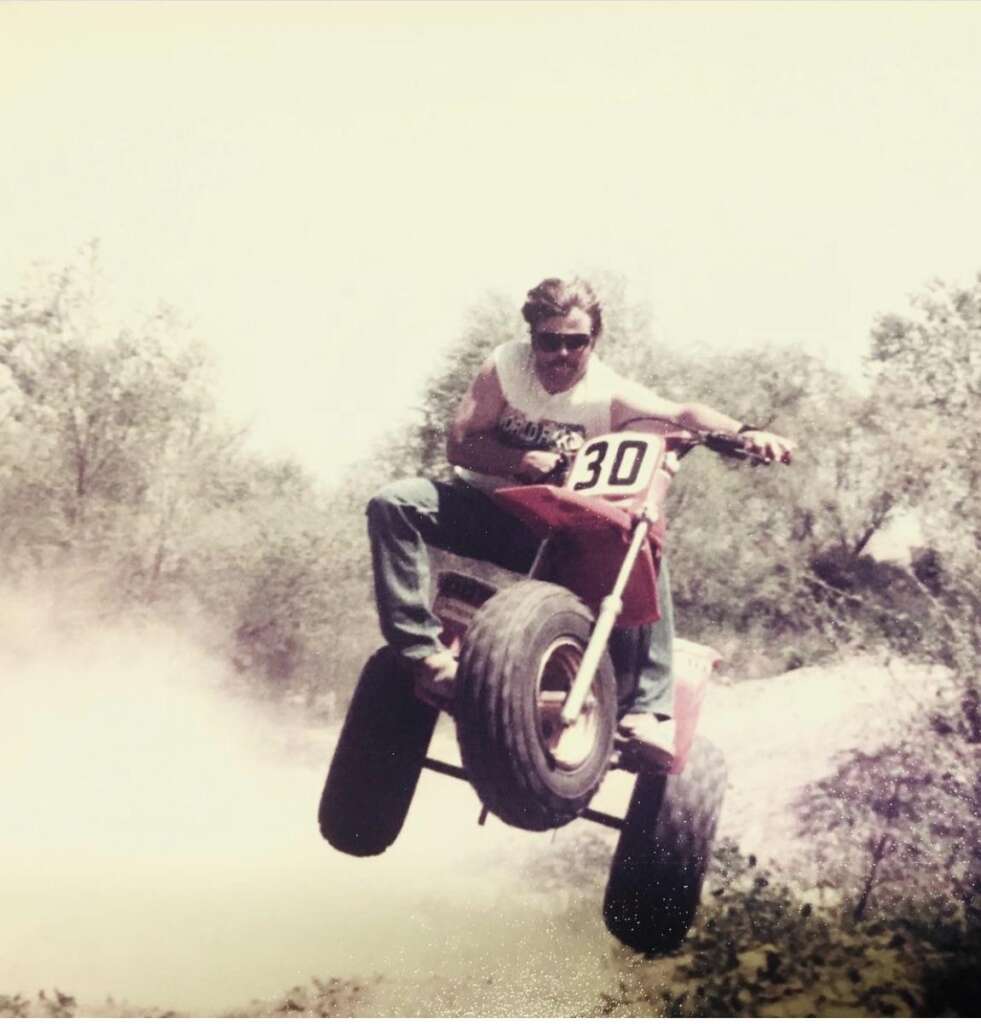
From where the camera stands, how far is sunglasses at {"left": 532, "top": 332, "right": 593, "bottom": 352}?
2.66 metres

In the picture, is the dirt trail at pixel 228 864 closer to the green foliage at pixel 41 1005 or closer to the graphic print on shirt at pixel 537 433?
the green foliage at pixel 41 1005

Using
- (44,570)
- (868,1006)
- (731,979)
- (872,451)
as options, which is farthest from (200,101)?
(868,1006)

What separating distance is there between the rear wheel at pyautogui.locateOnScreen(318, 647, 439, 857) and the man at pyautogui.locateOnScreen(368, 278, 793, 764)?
1.13 feet

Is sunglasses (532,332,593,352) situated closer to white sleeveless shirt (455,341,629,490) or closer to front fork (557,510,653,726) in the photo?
white sleeveless shirt (455,341,629,490)

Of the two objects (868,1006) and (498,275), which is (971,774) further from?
(498,275)

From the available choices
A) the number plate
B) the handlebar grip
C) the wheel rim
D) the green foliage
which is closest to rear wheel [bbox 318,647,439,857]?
the wheel rim

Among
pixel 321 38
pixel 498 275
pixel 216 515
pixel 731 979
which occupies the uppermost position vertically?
pixel 321 38

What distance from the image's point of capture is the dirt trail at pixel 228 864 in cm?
298

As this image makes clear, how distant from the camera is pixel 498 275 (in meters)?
3.49

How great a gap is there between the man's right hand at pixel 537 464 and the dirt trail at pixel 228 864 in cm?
104

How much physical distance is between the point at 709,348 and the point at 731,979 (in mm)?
2154

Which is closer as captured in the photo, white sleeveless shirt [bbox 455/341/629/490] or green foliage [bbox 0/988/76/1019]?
white sleeveless shirt [bbox 455/341/629/490]

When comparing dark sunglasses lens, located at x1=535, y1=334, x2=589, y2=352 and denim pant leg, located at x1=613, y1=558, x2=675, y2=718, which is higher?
dark sunglasses lens, located at x1=535, y1=334, x2=589, y2=352

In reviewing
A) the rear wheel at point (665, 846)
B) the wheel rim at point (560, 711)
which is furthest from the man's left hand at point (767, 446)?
the rear wheel at point (665, 846)
